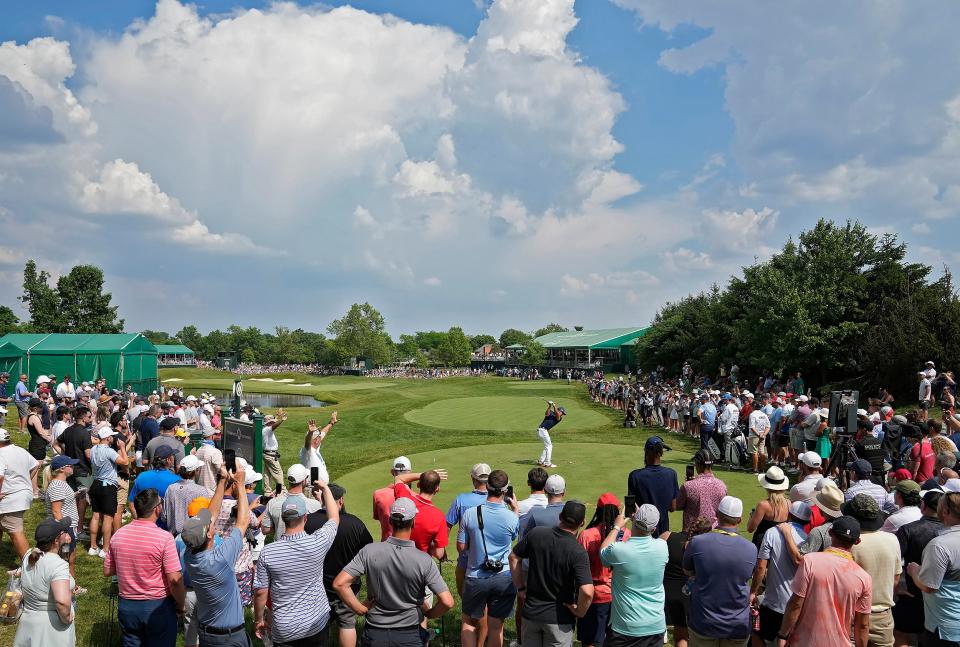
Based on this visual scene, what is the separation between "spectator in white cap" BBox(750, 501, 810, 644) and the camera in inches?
226

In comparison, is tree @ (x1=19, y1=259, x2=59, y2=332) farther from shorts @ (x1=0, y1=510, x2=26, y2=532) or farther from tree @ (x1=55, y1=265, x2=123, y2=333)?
shorts @ (x1=0, y1=510, x2=26, y2=532)

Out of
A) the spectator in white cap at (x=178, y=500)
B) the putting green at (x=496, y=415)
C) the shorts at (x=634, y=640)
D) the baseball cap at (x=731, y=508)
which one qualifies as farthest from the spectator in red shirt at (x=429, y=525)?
the putting green at (x=496, y=415)

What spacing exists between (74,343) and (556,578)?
132 feet

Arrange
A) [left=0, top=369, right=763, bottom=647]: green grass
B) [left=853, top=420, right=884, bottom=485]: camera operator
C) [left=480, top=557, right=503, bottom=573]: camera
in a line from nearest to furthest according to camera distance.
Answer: [left=480, top=557, right=503, bottom=573]: camera, [left=0, top=369, right=763, bottom=647]: green grass, [left=853, top=420, right=884, bottom=485]: camera operator

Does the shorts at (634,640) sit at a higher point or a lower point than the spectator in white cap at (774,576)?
lower

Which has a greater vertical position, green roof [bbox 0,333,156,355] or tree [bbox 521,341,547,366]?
green roof [bbox 0,333,156,355]

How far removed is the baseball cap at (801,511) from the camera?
6117mm

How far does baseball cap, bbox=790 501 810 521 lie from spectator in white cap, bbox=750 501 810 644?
18cm

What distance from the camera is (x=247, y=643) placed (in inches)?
219

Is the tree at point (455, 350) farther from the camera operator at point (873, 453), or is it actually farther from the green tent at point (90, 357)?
the camera operator at point (873, 453)

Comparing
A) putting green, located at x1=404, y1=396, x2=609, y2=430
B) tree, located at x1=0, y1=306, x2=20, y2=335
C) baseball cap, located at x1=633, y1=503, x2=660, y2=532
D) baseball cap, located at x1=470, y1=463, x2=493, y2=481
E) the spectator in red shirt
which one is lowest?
putting green, located at x1=404, y1=396, x2=609, y2=430

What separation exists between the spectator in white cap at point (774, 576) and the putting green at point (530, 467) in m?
4.79

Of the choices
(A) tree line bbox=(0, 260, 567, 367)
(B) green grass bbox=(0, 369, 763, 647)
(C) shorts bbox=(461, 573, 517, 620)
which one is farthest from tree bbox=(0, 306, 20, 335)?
(C) shorts bbox=(461, 573, 517, 620)

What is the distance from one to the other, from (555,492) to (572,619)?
1.31 m
